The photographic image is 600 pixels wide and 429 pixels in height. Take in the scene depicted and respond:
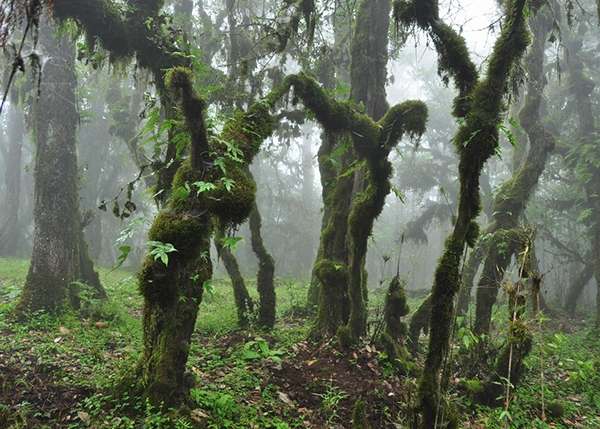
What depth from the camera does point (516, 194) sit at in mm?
11047

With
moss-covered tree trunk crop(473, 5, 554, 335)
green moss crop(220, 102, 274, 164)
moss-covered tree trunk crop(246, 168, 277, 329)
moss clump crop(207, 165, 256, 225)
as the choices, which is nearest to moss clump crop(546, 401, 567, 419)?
moss-covered tree trunk crop(473, 5, 554, 335)

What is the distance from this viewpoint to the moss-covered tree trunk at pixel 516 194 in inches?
342

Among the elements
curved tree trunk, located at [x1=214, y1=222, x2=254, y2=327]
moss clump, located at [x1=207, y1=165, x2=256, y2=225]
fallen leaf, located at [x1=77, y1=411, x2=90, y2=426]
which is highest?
moss clump, located at [x1=207, y1=165, x2=256, y2=225]

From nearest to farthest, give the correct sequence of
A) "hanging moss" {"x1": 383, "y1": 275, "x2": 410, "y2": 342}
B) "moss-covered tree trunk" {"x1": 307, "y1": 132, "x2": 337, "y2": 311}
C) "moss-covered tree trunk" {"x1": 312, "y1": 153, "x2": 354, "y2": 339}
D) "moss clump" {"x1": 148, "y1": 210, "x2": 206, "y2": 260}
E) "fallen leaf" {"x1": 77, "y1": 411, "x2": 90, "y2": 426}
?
"moss clump" {"x1": 148, "y1": 210, "x2": 206, "y2": 260} < "fallen leaf" {"x1": 77, "y1": 411, "x2": 90, "y2": 426} < "hanging moss" {"x1": 383, "y1": 275, "x2": 410, "y2": 342} < "moss-covered tree trunk" {"x1": 312, "y1": 153, "x2": 354, "y2": 339} < "moss-covered tree trunk" {"x1": 307, "y1": 132, "x2": 337, "y2": 311}

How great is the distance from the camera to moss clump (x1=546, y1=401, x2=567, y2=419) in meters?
6.21

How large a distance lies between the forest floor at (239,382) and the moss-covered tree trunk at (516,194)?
161 centimetres

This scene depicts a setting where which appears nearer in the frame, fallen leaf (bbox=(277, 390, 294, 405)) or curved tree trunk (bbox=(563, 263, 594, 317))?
fallen leaf (bbox=(277, 390, 294, 405))

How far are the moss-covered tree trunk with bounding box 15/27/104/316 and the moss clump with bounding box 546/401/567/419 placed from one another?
29.3ft

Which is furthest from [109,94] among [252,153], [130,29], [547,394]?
[547,394]

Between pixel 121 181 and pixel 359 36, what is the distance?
2292 cm

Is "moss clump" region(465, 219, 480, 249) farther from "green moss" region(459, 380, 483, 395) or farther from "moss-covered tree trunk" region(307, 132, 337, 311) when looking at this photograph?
"moss-covered tree trunk" region(307, 132, 337, 311)

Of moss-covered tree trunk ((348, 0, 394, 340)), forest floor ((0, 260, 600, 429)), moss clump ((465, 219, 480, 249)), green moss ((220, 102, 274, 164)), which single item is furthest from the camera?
moss-covered tree trunk ((348, 0, 394, 340))

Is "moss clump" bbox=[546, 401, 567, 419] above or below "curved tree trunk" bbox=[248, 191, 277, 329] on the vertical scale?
below

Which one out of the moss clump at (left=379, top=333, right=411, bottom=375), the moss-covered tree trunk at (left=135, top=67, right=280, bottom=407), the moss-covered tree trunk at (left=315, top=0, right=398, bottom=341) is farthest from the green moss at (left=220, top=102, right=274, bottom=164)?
the moss clump at (left=379, top=333, right=411, bottom=375)
